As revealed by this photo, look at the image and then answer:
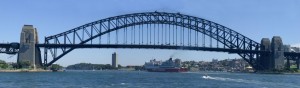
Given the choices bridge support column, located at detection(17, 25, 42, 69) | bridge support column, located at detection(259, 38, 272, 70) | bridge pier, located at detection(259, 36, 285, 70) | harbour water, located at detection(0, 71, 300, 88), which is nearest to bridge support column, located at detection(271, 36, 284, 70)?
bridge pier, located at detection(259, 36, 285, 70)

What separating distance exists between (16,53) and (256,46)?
65555 mm

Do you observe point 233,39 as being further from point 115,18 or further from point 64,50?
point 64,50

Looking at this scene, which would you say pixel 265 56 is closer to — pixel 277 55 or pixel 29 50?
pixel 277 55

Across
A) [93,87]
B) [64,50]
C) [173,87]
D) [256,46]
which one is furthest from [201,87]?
[256,46]

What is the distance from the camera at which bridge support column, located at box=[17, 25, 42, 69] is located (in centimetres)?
14025

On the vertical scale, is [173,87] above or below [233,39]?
below

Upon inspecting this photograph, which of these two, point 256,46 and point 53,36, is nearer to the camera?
point 53,36

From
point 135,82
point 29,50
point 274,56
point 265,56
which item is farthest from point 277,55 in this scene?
point 135,82

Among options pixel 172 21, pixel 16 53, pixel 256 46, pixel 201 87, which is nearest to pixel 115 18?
pixel 172 21

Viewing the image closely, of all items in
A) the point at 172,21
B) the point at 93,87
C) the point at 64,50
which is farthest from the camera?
the point at 172,21

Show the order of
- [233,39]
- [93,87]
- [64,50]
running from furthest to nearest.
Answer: [233,39] → [64,50] → [93,87]

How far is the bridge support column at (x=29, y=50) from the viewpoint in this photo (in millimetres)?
140250

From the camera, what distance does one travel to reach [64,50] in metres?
142

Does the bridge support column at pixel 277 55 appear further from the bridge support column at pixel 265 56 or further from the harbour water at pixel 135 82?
the harbour water at pixel 135 82
